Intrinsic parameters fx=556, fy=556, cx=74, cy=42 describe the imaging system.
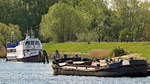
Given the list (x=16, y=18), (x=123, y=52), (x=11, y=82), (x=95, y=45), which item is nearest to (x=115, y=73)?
(x=11, y=82)

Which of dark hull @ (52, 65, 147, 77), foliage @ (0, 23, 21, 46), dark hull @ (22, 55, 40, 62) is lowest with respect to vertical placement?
dark hull @ (22, 55, 40, 62)

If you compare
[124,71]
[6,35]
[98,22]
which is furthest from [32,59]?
[124,71]

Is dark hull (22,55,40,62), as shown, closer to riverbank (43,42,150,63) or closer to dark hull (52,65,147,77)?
riverbank (43,42,150,63)

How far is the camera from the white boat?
112250 mm

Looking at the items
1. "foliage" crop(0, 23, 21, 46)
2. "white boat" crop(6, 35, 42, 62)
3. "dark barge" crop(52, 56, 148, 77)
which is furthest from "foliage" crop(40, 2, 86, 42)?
"dark barge" crop(52, 56, 148, 77)

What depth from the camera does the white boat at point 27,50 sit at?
368ft

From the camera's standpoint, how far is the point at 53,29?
147 metres

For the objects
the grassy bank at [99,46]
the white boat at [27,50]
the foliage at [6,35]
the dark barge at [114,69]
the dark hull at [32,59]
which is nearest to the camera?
the dark barge at [114,69]

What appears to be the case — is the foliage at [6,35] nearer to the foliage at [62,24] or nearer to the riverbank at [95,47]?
the foliage at [62,24]

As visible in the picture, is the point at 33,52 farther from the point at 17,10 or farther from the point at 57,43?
the point at 17,10

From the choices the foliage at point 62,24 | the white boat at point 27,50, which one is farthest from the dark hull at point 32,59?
the foliage at point 62,24

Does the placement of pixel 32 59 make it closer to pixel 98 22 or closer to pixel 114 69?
pixel 98 22

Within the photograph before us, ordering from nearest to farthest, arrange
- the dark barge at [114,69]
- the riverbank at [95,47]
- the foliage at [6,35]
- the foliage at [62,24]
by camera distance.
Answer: the dark barge at [114,69] < the riverbank at [95,47] < the foliage at [6,35] < the foliage at [62,24]

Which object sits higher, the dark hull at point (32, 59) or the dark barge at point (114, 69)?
the dark barge at point (114, 69)
